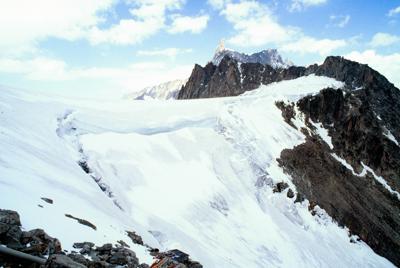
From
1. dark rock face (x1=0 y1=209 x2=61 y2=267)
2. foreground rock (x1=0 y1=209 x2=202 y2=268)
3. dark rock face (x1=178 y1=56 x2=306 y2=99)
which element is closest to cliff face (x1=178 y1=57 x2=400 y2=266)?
dark rock face (x1=178 y1=56 x2=306 y2=99)

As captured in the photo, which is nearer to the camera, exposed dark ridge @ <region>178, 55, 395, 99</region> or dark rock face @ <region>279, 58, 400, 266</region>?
dark rock face @ <region>279, 58, 400, 266</region>

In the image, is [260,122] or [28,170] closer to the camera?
[28,170]

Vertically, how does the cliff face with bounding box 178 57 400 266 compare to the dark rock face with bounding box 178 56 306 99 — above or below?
below

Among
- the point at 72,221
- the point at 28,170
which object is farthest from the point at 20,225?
the point at 28,170

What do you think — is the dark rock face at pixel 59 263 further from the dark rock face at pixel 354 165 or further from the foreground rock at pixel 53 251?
the dark rock face at pixel 354 165

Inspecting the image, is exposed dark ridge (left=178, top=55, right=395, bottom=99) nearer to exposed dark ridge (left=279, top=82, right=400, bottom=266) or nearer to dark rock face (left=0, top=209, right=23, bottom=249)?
exposed dark ridge (left=279, top=82, right=400, bottom=266)

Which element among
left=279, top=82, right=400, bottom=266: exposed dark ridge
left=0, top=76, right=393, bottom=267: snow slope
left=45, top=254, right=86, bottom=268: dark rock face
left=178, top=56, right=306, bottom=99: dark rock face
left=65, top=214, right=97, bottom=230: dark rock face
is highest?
left=178, top=56, right=306, bottom=99: dark rock face

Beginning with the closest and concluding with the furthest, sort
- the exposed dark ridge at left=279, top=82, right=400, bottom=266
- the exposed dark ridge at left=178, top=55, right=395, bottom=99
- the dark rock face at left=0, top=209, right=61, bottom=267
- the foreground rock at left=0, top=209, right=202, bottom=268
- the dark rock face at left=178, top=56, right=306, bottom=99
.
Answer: the foreground rock at left=0, top=209, right=202, bottom=268, the dark rock face at left=0, top=209, right=61, bottom=267, the exposed dark ridge at left=279, top=82, right=400, bottom=266, the exposed dark ridge at left=178, top=55, right=395, bottom=99, the dark rock face at left=178, top=56, right=306, bottom=99

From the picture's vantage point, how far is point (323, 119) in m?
56.7

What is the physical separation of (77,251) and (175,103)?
119 feet

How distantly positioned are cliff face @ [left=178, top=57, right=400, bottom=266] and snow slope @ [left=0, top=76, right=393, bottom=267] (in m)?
2.72

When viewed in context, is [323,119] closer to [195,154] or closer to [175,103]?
[175,103]

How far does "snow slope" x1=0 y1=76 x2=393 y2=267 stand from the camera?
13.9 m

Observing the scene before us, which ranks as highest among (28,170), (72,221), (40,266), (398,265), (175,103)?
(175,103)
